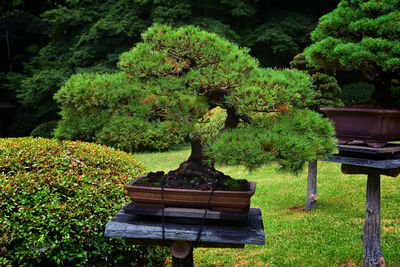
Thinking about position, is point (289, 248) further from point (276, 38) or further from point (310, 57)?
point (276, 38)

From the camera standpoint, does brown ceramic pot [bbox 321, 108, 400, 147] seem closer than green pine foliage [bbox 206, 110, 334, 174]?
No

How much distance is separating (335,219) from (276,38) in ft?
36.3

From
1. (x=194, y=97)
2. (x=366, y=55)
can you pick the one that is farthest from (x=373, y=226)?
(x=194, y=97)

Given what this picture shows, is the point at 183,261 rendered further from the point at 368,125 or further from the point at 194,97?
the point at 368,125

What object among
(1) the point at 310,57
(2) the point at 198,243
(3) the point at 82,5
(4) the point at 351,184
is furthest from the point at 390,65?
(3) the point at 82,5

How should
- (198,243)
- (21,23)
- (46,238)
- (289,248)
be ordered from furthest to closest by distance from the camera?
(21,23), (289,248), (46,238), (198,243)

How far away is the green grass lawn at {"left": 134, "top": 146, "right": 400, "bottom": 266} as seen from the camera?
3717mm

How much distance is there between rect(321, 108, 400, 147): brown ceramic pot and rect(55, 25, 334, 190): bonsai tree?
2.55 feet

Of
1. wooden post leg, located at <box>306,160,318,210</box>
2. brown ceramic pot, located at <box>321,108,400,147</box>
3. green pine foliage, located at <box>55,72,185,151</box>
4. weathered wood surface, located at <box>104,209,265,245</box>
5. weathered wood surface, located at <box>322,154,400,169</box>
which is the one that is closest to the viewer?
weathered wood surface, located at <box>104,209,265,245</box>

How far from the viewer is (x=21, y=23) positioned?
18.1 m

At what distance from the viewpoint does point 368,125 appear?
2.79 meters

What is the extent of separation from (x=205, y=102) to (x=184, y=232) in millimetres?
795

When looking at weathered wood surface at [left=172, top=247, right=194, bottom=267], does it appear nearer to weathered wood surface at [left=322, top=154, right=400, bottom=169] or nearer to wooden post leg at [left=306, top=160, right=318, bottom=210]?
weathered wood surface at [left=322, top=154, right=400, bottom=169]

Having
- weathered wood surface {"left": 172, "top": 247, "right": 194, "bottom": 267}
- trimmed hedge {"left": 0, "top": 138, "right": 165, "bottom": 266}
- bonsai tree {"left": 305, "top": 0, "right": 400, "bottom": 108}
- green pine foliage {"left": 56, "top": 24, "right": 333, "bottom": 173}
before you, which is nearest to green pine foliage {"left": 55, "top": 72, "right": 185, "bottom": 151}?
green pine foliage {"left": 56, "top": 24, "right": 333, "bottom": 173}
